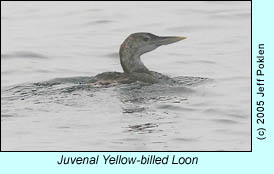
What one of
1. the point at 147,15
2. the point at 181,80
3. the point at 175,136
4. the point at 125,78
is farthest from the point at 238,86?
the point at 147,15

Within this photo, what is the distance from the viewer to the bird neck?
1558 cm

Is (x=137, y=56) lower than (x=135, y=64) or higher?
higher

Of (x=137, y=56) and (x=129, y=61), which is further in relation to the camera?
(x=137, y=56)

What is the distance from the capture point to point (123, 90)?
47.4ft

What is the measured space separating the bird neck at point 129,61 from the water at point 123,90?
77 cm

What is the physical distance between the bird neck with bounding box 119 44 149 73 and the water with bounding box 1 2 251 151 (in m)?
0.77

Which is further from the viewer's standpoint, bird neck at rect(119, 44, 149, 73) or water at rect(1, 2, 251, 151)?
bird neck at rect(119, 44, 149, 73)

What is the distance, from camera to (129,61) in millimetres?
15617

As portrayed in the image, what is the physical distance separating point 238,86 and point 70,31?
658cm

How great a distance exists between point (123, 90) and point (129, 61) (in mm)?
1251

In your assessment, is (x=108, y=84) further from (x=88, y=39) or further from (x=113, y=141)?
(x=88, y=39)

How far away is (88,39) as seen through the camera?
20.6 metres

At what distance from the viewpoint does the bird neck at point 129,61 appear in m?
15.6

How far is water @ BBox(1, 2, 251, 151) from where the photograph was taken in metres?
12.4
